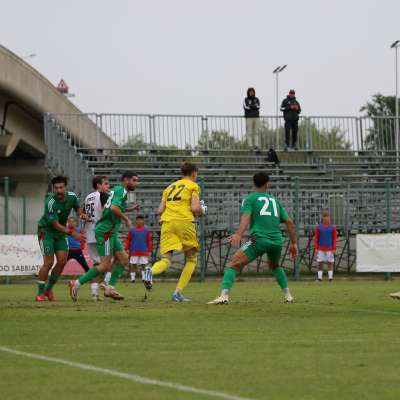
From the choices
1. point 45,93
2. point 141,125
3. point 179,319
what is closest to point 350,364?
point 179,319

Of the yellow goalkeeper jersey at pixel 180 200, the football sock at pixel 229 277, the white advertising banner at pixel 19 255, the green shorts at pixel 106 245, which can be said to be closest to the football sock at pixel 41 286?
the green shorts at pixel 106 245

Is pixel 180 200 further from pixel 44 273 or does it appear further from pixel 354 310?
pixel 354 310

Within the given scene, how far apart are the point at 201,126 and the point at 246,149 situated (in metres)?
1.79

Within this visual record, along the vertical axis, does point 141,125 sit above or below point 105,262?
above

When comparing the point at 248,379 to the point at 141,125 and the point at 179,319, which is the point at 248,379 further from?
the point at 141,125

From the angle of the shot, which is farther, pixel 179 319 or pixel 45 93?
pixel 45 93

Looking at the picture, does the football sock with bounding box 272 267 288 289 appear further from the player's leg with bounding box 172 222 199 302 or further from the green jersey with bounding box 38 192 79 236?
the green jersey with bounding box 38 192 79 236

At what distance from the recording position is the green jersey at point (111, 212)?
18062 millimetres

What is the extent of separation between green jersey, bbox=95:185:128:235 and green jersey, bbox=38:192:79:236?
1.67 feet

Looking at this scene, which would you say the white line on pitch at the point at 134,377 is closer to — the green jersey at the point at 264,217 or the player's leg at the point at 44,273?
the green jersey at the point at 264,217

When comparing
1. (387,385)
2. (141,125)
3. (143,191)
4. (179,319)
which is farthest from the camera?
(141,125)

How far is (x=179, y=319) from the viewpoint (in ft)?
46.9

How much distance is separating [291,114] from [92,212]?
23159 millimetres

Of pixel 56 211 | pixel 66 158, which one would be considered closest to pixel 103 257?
pixel 56 211
